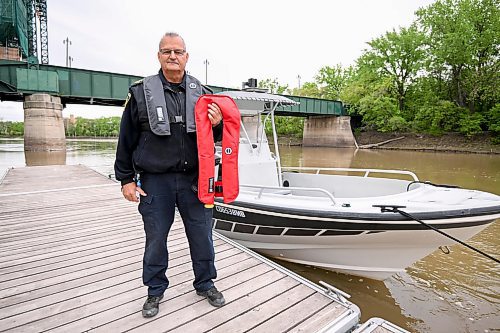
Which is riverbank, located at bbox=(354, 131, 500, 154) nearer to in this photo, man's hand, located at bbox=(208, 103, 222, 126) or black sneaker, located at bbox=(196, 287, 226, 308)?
black sneaker, located at bbox=(196, 287, 226, 308)

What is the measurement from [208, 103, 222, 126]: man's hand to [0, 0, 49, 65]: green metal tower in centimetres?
2464

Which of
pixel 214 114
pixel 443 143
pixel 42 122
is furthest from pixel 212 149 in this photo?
pixel 443 143

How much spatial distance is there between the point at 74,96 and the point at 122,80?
3674 mm

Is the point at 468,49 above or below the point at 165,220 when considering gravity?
above

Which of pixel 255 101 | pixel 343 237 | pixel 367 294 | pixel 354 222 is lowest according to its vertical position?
pixel 367 294

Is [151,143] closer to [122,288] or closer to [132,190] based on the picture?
[132,190]

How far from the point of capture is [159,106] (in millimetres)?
2178

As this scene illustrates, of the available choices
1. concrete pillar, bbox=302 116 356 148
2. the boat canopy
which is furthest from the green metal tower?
concrete pillar, bbox=302 116 356 148

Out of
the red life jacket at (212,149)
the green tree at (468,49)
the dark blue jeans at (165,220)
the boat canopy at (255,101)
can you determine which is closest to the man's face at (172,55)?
the red life jacket at (212,149)

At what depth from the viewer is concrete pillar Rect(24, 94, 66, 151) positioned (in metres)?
21.4

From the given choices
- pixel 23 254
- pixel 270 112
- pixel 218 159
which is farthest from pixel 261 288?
pixel 270 112

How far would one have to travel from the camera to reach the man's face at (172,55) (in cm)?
216

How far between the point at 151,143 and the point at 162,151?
0.10 m

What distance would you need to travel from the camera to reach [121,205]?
5961mm
